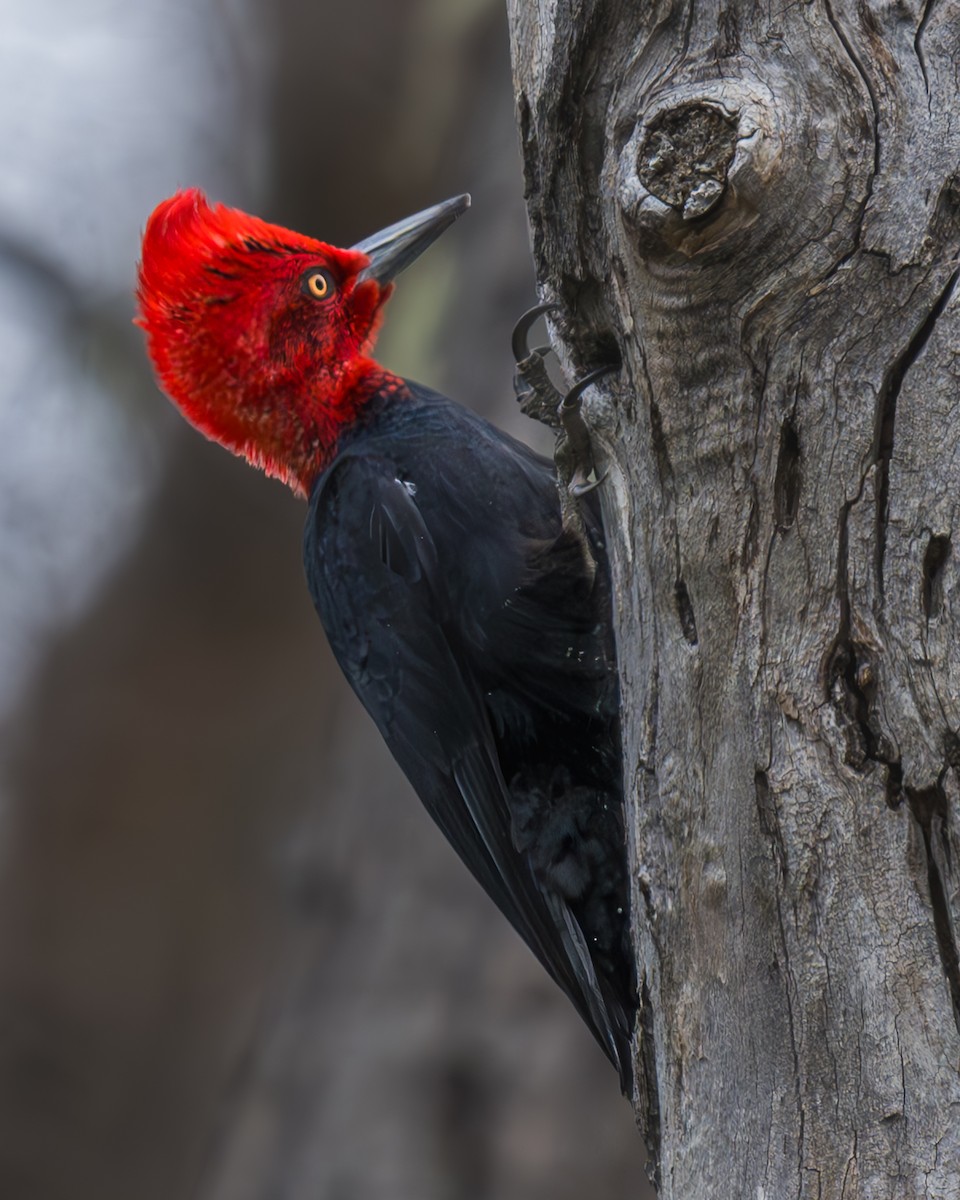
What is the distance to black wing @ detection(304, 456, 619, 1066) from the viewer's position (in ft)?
8.96

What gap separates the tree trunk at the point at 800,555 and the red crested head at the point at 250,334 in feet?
4.73

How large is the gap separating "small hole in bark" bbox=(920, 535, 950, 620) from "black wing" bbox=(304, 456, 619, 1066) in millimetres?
1339

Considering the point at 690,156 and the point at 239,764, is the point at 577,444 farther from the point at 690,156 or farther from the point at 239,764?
the point at 239,764

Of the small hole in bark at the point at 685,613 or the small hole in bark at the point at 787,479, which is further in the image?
the small hole in bark at the point at 685,613

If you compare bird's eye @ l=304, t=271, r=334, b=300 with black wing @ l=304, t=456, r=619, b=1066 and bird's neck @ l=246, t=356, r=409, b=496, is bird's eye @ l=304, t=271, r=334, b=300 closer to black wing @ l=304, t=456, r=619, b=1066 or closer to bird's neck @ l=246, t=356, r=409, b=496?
bird's neck @ l=246, t=356, r=409, b=496

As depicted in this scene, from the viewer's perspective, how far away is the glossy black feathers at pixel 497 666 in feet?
8.79

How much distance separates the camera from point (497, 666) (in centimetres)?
275

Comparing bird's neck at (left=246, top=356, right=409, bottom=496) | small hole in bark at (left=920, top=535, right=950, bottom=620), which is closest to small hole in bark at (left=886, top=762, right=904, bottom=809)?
small hole in bark at (left=920, top=535, right=950, bottom=620)

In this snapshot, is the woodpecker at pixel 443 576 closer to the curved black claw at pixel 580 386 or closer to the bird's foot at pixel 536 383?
the bird's foot at pixel 536 383

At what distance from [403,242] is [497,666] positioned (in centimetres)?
124

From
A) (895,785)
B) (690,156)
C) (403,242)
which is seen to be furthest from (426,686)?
(690,156)

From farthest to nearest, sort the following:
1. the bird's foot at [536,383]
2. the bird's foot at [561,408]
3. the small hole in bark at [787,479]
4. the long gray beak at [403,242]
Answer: the long gray beak at [403,242], the bird's foot at [536,383], the bird's foot at [561,408], the small hole in bark at [787,479]

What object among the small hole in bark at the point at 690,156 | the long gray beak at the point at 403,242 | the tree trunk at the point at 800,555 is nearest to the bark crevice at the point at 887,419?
the tree trunk at the point at 800,555

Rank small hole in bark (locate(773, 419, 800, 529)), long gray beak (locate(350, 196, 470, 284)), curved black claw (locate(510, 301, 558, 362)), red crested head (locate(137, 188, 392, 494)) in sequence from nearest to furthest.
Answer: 1. small hole in bark (locate(773, 419, 800, 529))
2. curved black claw (locate(510, 301, 558, 362))
3. red crested head (locate(137, 188, 392, 494))
4. long gray beak (locate(350, 196, 470, 284))
